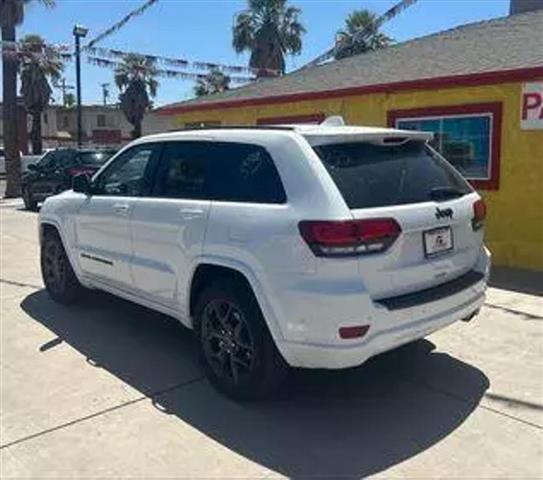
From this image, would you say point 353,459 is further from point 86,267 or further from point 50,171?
point 50,171

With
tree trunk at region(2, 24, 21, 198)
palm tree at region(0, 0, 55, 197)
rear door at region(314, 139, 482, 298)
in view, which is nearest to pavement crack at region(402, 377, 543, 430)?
rear door at region(314, 139, 482, 298)

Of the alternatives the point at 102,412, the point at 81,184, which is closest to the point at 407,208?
the point at 102,412

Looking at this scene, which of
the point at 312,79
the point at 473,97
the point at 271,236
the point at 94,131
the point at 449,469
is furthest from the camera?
the point at 94,131

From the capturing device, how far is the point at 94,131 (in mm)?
64250

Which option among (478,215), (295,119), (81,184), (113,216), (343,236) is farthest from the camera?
(295,119)

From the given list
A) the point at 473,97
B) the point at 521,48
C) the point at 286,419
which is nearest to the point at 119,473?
the point at 286,419

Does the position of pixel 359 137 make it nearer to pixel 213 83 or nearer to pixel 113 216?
pixel 113 216

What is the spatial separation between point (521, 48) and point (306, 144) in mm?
7005

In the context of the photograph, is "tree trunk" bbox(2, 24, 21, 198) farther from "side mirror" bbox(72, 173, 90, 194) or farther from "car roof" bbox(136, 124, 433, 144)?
"car roof" bbox(136, 124, 433, 144)

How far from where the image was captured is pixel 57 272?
6984mm

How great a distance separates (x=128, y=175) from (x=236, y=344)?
6.83 feet

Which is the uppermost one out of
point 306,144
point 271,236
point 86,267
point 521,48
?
point 521,48

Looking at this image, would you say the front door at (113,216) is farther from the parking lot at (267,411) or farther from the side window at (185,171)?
the parking lot at (267,411)

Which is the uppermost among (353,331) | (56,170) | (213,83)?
(213,83)
